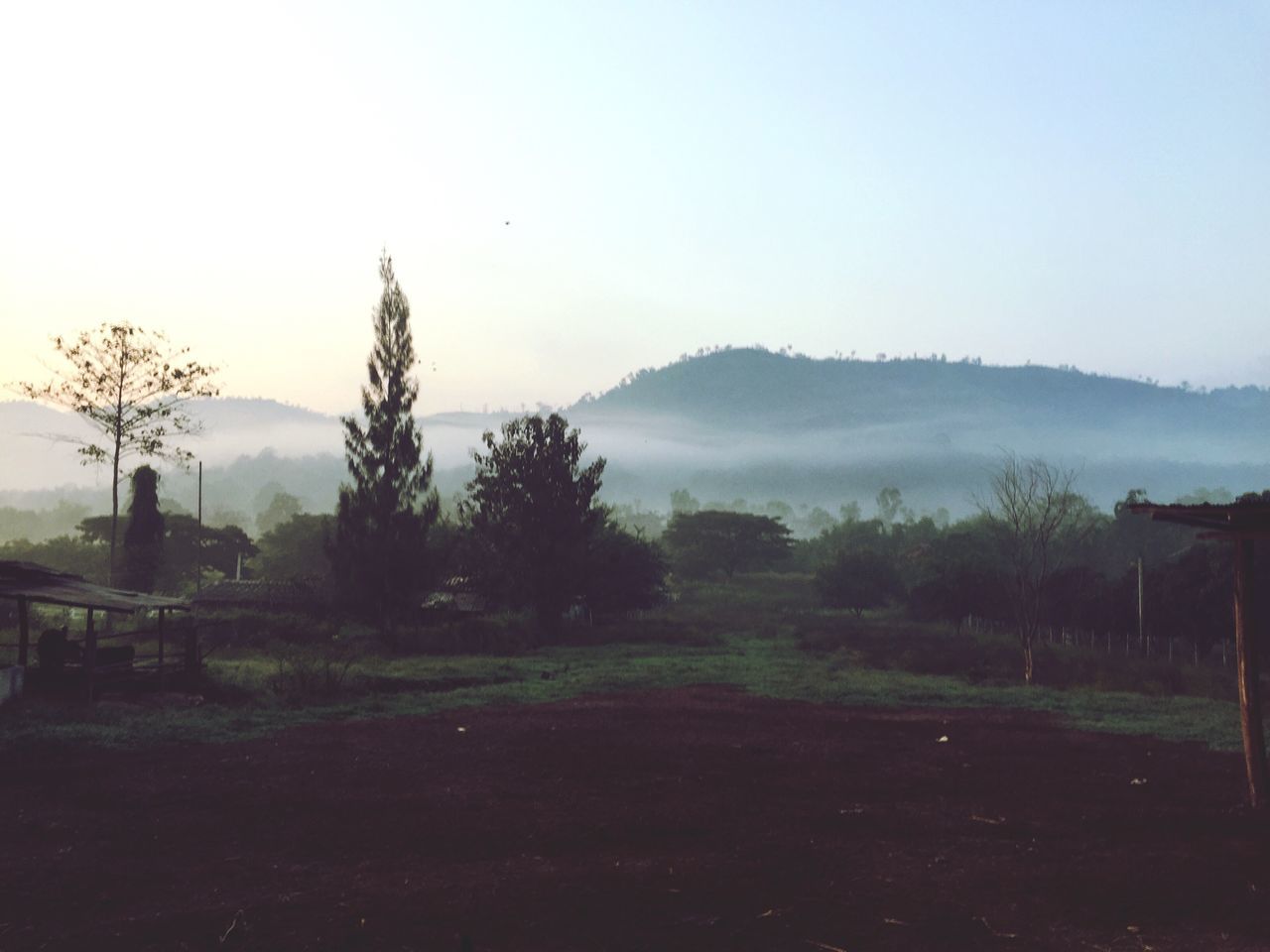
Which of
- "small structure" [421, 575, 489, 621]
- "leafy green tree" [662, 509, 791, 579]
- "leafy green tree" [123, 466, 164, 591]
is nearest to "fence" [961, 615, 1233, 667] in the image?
"small structure" [421, 575, 489, 621]

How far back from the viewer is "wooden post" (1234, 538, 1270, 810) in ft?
40.3

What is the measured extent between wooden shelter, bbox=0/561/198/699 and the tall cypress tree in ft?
59.3

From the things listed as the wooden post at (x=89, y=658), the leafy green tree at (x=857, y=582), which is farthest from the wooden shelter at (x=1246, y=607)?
the leafy green tree at (x=857, y=582)

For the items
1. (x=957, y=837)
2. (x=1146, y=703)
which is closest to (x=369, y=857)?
(x=957, y=837)

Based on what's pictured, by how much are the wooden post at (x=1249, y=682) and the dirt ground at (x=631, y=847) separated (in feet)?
2.05

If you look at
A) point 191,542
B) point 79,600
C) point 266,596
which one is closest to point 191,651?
point 79,600

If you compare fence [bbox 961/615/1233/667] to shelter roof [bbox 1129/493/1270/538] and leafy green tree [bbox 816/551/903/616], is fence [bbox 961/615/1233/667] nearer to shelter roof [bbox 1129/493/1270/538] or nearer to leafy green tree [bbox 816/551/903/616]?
leafy green tree [bbox 816/551/903/616]

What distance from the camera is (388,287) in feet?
159

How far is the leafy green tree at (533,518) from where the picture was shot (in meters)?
53.2

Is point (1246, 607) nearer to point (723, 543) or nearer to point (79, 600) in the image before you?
point (79, 600)

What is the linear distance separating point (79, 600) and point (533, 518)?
3222cm

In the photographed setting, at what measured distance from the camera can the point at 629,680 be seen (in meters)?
32.2

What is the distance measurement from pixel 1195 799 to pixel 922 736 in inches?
268

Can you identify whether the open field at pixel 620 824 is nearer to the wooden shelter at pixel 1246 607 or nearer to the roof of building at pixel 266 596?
the wooden shelter at pixel 1246 607
